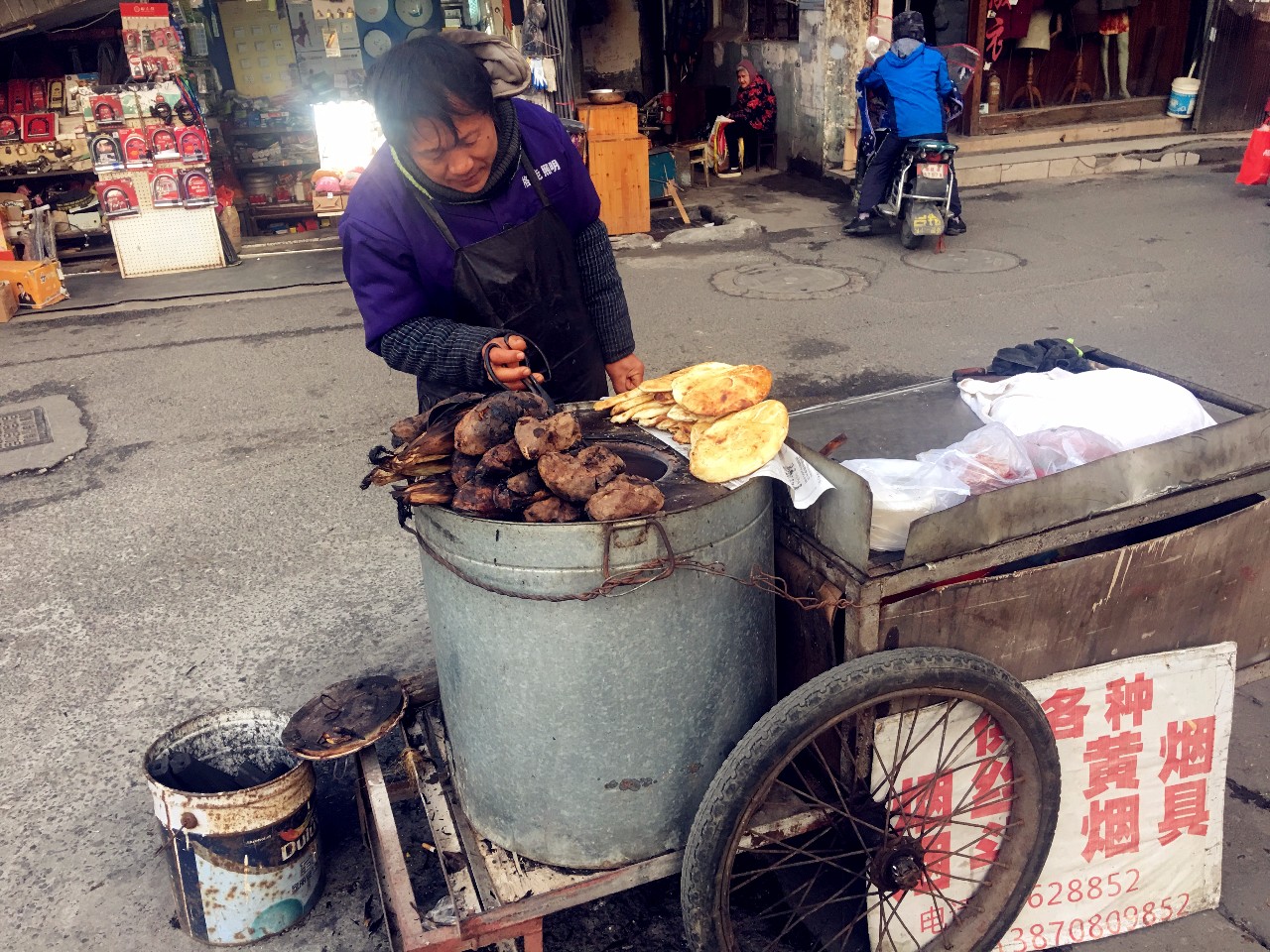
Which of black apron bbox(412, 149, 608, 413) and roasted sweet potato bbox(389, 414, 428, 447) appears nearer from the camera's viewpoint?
roasted sweet potato bbox(389, 414, 428, 447)

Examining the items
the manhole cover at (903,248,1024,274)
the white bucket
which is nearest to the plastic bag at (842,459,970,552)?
the manhole cover at (903,248,1024,274)

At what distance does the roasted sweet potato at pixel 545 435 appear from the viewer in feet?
6.49

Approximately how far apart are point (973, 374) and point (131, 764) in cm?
301

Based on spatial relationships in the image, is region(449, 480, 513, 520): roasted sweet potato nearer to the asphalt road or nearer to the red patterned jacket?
the asphalt road

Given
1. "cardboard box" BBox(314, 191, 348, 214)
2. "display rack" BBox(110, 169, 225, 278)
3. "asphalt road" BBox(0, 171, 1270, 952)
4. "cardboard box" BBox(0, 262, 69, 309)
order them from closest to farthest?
"asphalt road" BBox(0, 171, 1270, 952) → "cardboard box" BBox(0, 262, 69, 309) → "display rack" BBox(110, 169, 225, 278) → "cardboard box" BBox(314, 191, 348, 214)

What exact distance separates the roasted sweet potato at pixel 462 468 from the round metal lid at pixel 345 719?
0.86 metres

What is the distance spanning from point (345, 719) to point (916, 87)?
25.1 feet

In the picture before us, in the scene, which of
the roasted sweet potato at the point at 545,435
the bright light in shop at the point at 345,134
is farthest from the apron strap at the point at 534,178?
the bright light in shop at the point at 345,134

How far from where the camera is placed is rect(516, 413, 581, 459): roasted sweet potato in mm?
1979

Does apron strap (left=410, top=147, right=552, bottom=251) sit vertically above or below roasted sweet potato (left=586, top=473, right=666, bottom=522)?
above

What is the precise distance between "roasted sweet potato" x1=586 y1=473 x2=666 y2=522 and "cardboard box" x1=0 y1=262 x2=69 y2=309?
812 cm

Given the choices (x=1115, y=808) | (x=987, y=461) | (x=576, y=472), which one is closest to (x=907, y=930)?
(x=1115, y=808)

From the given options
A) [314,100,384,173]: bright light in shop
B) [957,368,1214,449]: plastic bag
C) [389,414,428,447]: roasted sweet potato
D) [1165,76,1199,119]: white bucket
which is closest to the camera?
[389,414,428,447]: roasted sweet potato

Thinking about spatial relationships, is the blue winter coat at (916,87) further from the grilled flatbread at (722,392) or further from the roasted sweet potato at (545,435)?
the roasted sweet potato at (545,435)
